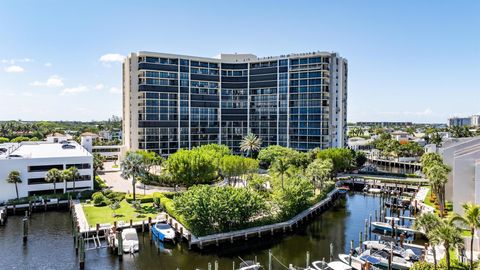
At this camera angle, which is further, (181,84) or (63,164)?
(181,84)

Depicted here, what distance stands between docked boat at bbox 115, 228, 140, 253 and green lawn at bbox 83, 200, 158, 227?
6.88m

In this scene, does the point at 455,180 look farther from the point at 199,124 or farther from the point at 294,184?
the point at 199,124

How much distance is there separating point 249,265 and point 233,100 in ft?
312

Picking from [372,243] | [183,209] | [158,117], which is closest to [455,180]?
[372,243]

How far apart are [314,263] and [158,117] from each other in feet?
277

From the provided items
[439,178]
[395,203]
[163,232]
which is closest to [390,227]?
[439,178]

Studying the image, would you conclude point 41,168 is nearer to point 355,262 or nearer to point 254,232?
point 254,232

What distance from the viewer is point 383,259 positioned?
43031 millimetres

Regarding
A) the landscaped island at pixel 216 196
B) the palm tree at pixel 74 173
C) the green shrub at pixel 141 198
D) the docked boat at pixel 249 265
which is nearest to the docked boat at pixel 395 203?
the landscaped island at pixel 216 196

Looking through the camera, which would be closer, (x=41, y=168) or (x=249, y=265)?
(x=249, y=265)

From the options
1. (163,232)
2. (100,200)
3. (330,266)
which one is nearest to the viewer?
(330,266)

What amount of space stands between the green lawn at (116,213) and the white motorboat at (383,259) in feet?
108

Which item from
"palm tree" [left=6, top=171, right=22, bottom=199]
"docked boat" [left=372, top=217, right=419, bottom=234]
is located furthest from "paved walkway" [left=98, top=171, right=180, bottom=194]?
"docked boat" [left=372, top=217, right=419, bottom=234]

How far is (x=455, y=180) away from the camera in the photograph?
52.6m
